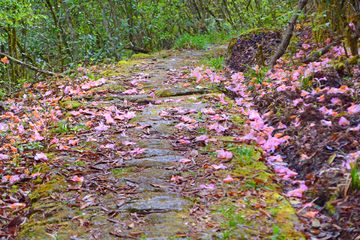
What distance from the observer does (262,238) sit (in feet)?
5.17

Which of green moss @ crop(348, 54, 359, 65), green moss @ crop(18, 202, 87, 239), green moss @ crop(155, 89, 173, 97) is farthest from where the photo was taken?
green moss @ crop(155, 89, 173, 97)

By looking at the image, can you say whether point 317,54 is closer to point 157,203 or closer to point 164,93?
point 164,93

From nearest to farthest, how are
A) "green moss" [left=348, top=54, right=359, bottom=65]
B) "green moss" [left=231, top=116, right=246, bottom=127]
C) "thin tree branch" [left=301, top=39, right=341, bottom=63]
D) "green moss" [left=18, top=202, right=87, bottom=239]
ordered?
"green moss" [left=18, top=202, right=87, bottom=239] → "green moss" [left=348, top=54, right=359, bottom=65] → "green moss" [left=231, top=116, right=246, bottom=127] → "thin tree branch" [left=301, top=39, right=341, bottom=63]

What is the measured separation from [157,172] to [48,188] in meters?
0.80

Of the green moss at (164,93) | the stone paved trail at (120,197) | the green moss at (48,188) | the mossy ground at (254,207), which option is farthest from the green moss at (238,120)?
the green moss at (48,188)

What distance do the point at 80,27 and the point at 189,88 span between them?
601 centimetres

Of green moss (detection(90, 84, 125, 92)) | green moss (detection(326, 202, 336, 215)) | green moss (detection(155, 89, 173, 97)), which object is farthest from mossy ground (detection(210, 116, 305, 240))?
green moss (detection(90, 84, 125, 92))

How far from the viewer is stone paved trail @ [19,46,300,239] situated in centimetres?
167

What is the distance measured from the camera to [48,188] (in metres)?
2.09

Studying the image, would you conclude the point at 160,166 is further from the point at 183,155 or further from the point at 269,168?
the point at 269,168

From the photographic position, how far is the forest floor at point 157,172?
5.66 ft

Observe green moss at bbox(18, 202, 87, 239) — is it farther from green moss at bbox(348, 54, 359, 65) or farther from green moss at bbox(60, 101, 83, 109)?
green moss at bbox(348, 54, 359, 65)

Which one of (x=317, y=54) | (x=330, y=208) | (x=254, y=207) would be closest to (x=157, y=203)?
(x=254, y=207)

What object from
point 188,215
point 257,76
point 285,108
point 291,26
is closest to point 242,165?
point 188,215
